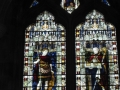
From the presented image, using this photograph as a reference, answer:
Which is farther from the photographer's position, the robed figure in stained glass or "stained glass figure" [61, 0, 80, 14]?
"stained glass figure" [61, 0, 80, 14]

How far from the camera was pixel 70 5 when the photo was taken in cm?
1134

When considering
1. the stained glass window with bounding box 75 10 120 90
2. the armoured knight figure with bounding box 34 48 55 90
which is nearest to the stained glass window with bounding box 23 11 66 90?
the armoured knight figure with bounding box 34 48 55 90

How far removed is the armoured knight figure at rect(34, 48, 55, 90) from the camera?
10.5m

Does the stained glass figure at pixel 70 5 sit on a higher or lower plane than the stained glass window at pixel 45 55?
higher

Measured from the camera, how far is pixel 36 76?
1064 centimetres

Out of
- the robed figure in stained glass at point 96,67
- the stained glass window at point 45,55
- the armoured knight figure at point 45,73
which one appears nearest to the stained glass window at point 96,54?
the robed figure in stained glass at point 96,67

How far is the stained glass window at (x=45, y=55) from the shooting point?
10.6 m

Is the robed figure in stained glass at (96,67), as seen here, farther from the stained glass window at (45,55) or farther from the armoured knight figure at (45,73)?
the armoured knight figure at (45,73)

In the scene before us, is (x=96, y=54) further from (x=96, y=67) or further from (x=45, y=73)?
(x=45, y=73)

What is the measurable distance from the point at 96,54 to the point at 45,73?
1.01m

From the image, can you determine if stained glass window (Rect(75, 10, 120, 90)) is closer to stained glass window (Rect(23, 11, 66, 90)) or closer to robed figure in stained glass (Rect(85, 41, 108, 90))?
robed figure in stained glass (Rect(85, 41, 108, 90))

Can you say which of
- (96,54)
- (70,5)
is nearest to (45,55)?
(96,54)

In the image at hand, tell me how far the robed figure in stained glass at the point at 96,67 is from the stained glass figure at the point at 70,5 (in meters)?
0.84

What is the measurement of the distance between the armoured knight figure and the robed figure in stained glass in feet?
2.19
